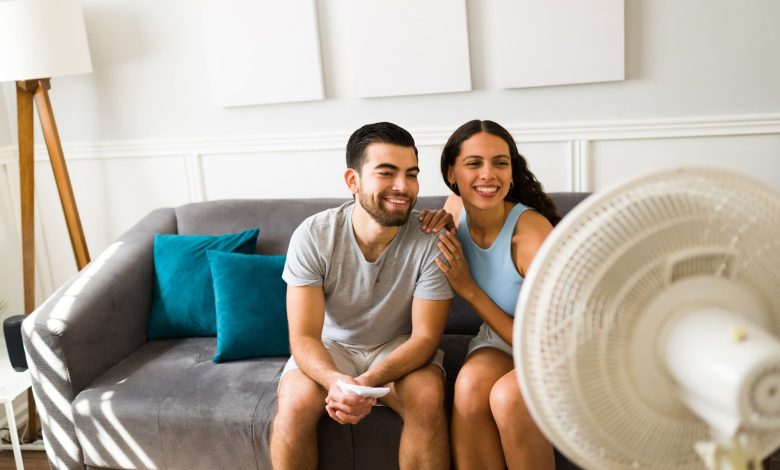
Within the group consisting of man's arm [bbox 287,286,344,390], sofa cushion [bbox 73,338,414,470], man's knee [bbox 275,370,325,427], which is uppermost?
man's arm [bbox 287,286,344,390]

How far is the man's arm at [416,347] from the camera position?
1935mm

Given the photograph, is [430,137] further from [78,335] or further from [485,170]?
[78,335]

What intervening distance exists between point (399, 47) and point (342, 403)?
1337 mm

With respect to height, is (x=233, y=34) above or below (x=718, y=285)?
above

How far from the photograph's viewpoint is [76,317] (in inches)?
90.7

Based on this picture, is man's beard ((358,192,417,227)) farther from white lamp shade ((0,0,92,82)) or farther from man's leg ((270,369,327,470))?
white lamp shade ((0,0,92,82))

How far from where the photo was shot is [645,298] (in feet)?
3.22

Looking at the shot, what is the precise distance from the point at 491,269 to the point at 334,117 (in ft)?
3.49

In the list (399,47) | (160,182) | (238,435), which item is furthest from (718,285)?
(160,182)

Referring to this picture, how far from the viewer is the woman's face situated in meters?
1.95

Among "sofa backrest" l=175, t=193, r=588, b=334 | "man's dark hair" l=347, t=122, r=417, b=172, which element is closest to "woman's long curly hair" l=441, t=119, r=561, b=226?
"man's dark hair" l=347, t=122, r=417, b=172

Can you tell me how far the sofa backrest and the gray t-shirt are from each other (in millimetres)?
418

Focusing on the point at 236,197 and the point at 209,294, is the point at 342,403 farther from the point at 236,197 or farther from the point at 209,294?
the point at 236,197

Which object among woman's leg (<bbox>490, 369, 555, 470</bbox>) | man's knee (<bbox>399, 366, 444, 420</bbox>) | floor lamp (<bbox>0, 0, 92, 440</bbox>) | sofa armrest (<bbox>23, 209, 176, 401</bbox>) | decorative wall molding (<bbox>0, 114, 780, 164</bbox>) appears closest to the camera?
woman's leg (<bbox>490, 369, 555, 470</bbox>)
